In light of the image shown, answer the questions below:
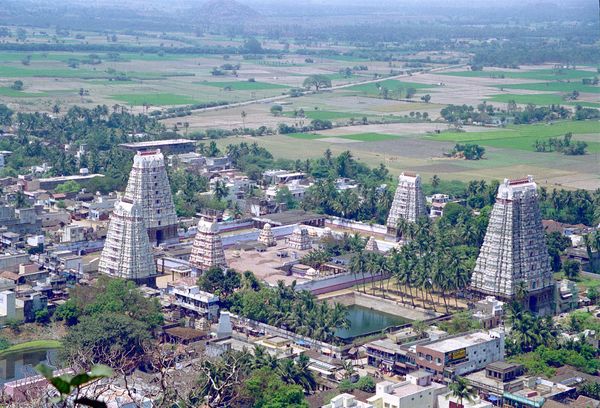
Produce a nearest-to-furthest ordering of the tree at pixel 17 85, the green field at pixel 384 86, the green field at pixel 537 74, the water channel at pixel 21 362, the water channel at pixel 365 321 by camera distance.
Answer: the water channel at pixel 21 362 → the water channel at pixel 365 321 → the tree at pixel 17 85 → the green field at pixel 384 86 → the green field at pixel 537 74

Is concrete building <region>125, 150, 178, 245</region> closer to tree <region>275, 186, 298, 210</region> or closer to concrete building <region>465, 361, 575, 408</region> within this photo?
tree <region>275, 186, 298, 210</region>

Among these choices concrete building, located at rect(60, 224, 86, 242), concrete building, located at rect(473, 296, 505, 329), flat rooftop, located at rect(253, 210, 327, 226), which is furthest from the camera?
flat rooftop, located at rect(253, 210, 327, 226)

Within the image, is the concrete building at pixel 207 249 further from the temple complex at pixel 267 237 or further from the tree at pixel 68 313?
the tree at pixel 68 313

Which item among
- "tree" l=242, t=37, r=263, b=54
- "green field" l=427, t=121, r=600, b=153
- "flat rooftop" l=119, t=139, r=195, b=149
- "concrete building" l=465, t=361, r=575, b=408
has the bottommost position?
"tree" l=242, t=37, r=263, b=54

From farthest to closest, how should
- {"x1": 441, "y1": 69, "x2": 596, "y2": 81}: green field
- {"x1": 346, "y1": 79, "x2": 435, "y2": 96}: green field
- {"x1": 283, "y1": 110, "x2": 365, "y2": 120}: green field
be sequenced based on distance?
{"x1": 441, "y1": 69, "x2": 596, "y2": 81}: green field, {"x1": 346, "y1": 79, "x2": 435, "y2": 96}: green field, {"x1": 283, "y1": 110, "x2": 365, "y2": 120}: green field

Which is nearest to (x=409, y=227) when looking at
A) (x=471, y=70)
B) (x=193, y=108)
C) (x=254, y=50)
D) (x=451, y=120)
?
(x=451, y=120)

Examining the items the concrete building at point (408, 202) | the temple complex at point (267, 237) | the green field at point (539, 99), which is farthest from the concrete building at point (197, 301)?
the green field at point (539, 99)

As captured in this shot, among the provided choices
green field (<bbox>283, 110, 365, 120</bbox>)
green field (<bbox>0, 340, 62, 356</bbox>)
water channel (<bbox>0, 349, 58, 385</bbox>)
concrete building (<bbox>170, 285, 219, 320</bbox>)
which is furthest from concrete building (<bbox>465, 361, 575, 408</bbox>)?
green field (<bbox>283, 110, 365, 120</bbox>)

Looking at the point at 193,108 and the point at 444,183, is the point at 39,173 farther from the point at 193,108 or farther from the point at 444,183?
the point at 193,108
